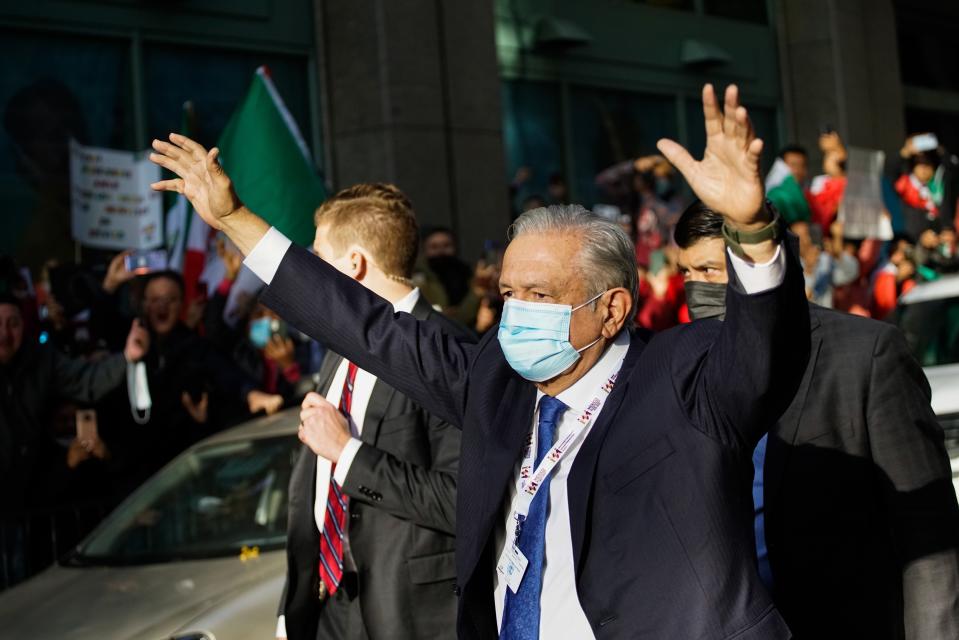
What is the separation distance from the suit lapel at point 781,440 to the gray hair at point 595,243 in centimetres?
62

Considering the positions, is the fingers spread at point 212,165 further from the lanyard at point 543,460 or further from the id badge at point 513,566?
the id badge at point 513,566

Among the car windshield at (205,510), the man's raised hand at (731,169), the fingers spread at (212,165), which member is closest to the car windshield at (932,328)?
the car windshield at (205,510)

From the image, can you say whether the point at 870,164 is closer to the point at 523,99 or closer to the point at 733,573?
the point at 523,99

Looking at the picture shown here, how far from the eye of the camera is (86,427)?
732cm

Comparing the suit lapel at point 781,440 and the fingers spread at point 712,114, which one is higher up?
the fingers spread at point 712,114

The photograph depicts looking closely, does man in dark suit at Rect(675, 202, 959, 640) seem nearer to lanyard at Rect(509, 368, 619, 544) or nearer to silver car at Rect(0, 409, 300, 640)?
lanyard at Rect(509, 368, 619, 544)

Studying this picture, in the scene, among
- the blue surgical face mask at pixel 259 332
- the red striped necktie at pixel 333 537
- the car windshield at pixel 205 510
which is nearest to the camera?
the red striped necktie at pixel 333 537

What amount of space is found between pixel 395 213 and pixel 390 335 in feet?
2.25

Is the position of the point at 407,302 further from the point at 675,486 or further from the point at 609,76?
the point at 609,76

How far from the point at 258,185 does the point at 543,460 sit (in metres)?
5.61

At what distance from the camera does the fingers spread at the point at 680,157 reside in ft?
8.30

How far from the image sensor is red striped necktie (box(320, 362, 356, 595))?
3.83 m

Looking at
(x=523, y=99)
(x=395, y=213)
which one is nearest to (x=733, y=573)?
(x=395, y=213)

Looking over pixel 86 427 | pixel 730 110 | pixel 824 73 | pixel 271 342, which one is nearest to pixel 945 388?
pixel 271 342
